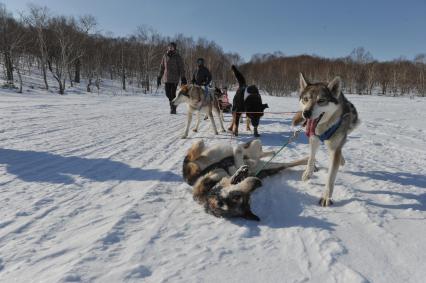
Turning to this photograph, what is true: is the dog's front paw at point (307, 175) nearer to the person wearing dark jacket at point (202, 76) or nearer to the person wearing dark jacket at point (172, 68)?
the person wearing dark jacket at point (202, 76)

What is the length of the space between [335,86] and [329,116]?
33 cm

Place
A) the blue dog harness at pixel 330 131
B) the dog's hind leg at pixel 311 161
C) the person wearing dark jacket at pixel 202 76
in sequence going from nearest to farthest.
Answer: the blue dog harness at pixel 330 131, the dog's hind leg at pixel 311 161, the person wearing dark jacket at pixel 202 76

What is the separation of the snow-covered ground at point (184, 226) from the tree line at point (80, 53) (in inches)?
1134

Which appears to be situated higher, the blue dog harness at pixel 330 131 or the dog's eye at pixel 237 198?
the blue dog harness at pixel 330 131

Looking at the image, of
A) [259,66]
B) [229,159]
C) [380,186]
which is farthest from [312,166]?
[259,66]

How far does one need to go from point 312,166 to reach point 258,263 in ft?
6.95

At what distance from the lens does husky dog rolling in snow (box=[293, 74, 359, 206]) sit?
3.37m

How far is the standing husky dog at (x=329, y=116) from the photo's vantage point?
3.37 meters

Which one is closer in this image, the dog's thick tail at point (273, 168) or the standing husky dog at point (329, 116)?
the standing husky dog at point (329, 116)

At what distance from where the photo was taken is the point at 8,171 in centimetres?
420

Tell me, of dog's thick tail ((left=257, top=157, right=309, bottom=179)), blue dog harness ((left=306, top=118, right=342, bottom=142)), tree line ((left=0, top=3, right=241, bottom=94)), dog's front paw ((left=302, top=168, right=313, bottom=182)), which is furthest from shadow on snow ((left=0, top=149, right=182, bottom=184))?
tree line ((left=0, top=3, right=241, bottom=94))

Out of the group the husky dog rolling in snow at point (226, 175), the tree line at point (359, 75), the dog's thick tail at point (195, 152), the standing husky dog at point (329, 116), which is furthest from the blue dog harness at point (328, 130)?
the tree line at point (359, 75)

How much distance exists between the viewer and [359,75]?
67250mm

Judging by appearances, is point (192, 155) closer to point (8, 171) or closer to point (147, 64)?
point (8, 171)
